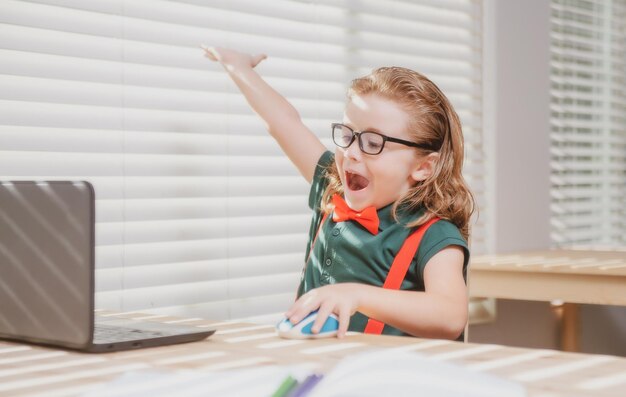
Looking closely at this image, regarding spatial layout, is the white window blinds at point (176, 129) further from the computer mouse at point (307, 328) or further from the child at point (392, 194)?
the computer mouse at point (307, 328)

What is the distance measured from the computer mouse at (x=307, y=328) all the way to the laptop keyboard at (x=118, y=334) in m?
0.15

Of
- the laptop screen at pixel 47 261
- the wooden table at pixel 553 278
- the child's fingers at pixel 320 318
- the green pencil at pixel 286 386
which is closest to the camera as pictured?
the green pencil at pixel 286 386

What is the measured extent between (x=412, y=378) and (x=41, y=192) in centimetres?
53

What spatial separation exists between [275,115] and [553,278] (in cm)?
84

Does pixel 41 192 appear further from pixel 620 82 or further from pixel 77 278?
pixel 620 82

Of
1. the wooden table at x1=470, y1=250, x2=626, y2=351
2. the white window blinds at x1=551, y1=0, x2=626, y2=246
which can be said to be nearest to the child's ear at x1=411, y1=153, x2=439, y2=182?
the wooden table at x1=470, y1=250, x2=626, y2=351

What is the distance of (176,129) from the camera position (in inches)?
74.7

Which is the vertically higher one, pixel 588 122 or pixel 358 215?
pixel 588 122

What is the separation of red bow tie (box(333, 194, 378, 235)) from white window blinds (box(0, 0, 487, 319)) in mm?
438

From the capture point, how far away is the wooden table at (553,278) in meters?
2.10

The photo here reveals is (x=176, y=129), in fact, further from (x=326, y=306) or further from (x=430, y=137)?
(x=326, y=306)

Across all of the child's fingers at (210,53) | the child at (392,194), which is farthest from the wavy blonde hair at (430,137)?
the child's fingers at (210,53)

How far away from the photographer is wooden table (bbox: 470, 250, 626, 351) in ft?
6.89

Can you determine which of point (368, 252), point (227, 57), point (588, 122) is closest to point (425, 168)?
point (368, 252)
